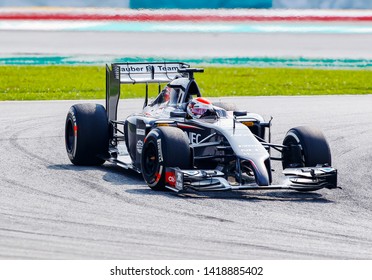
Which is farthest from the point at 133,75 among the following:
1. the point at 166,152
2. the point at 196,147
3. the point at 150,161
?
the point at 166,152

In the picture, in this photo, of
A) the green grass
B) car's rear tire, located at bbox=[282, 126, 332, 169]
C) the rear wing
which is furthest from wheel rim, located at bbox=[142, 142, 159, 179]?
the green grass

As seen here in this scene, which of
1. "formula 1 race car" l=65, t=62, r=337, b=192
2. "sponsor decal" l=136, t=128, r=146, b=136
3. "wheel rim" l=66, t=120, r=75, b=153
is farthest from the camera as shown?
"wheel rim" l=66, t=120, r=75, b=153

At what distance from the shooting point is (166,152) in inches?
419

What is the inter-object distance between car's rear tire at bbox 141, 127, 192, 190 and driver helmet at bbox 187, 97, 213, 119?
677 mm

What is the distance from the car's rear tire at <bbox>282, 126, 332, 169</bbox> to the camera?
11.2 metres

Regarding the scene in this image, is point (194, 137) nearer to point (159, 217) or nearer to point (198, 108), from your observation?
point (198, 108)

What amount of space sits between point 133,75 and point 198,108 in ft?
7.50

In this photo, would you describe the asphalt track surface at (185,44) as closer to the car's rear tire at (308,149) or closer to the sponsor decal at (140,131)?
the sponsor decal at (140,131)

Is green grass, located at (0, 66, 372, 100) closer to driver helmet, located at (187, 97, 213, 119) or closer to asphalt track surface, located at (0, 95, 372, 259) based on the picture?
asphalt track surface, located at (0, 95, 372, 259)

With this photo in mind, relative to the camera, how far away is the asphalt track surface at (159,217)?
8.08 metres

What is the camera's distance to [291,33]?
34406mm

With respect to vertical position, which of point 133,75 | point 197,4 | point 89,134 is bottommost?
point 89,134

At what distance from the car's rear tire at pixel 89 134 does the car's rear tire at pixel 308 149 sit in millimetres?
2594

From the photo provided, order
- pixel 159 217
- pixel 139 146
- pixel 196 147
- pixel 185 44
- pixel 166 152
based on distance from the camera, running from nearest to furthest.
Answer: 1. pixel 159 217
2. pixel 166 152
3. pixel 196 147
4. pixel 139 146
5. pixel 185 44
